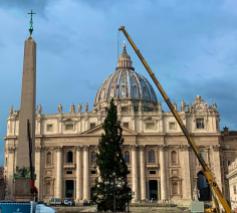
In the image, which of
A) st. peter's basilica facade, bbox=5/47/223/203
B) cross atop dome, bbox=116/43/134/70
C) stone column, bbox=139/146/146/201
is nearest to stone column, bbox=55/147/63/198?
st. peter's basilica facade, bbox=5/47/223/203

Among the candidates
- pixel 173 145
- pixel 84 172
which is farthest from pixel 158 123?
pixel 84 172

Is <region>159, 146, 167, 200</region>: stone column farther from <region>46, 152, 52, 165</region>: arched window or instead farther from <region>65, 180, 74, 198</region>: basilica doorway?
<region>46, 152, 52, 165</region>: arched window

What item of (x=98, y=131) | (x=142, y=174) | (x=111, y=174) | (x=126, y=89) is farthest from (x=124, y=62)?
(x=111, y=174)

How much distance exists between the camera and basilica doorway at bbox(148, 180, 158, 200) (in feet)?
249

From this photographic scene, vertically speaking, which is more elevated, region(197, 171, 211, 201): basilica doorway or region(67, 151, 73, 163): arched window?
region(67, 151, 73, 163): arched window

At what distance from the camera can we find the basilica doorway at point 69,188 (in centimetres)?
7688

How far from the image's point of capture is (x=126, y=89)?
9544 cm

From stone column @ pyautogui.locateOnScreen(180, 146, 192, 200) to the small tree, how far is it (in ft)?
115

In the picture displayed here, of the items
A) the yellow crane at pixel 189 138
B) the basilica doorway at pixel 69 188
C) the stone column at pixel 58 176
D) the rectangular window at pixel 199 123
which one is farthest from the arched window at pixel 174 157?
the yellow crane at pixel 189 138

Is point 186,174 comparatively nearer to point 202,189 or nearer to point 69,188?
point 202,189

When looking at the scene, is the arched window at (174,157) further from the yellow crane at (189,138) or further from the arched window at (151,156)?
the yellow crane at (189,138)

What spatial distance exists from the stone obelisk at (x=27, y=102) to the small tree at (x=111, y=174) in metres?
14.0

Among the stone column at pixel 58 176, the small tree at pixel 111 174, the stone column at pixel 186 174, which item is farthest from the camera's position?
the stone column at pixel 58 176

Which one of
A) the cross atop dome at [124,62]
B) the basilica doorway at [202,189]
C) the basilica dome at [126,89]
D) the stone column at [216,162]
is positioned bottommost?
the basilica doorway at [202,189]
